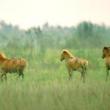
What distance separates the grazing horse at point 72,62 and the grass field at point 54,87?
0.03m

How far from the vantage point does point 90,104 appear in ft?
11.8

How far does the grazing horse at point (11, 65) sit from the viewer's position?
378 centimetres

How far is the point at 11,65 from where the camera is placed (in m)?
3.95

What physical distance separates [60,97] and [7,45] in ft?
1.90

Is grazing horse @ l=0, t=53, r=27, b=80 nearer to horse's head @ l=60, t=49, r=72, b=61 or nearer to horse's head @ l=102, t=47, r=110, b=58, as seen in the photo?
horse's head @ l=60, t=49, r=72, b=61

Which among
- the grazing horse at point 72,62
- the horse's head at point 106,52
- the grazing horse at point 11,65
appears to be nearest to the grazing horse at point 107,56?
the horse's head at point 106,52

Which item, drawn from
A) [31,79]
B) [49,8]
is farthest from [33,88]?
[49,8]

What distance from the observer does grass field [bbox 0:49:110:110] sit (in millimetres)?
3580

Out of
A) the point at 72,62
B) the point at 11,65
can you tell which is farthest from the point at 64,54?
the point at 11,65

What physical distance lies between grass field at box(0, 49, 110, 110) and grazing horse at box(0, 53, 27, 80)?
43mm

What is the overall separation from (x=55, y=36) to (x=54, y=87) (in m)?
0.43

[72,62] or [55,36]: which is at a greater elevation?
[55,36]

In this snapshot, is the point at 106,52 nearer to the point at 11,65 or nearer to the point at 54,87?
the point at 54,87

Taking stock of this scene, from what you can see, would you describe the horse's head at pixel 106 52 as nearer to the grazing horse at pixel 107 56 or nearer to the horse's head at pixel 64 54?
the grazing horse at pixel 107 56
